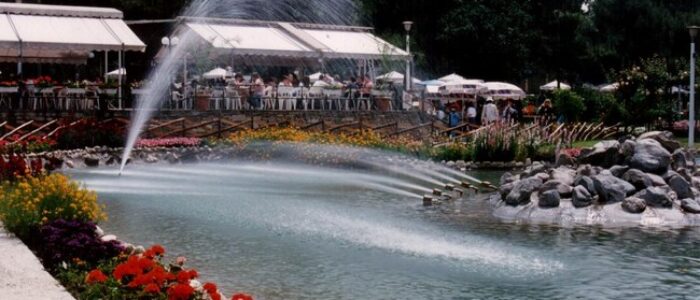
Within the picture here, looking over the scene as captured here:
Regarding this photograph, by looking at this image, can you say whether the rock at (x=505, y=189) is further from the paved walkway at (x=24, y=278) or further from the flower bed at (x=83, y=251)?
the paved walkway at (x=24, y=278)

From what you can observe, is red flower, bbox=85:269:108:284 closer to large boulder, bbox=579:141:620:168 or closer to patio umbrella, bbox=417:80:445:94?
large boulder, bbox=579:141:620:168

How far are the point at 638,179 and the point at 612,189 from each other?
0.66m

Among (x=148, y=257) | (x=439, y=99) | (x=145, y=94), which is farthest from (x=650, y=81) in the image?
(x=148, y=257)

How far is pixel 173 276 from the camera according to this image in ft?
28.0

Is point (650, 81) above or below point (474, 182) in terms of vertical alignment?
above

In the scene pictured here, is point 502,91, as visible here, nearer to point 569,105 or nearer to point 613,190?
point 569,105

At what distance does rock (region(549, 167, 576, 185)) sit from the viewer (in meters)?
18.0

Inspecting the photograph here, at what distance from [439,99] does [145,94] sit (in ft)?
59.6

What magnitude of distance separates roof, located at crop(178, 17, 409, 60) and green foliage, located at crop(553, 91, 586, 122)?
6.75 m

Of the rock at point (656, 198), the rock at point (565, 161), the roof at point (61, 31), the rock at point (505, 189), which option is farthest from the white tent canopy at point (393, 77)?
the rock at point (656, 198)

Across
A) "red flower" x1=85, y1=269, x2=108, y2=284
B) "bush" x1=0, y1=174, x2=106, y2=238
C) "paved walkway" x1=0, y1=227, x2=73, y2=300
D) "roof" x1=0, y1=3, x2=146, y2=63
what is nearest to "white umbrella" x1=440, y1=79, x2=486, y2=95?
"roof" x1=0, y1=3, x2=146, y2=63

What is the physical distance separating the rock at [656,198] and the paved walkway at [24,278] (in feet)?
34.5

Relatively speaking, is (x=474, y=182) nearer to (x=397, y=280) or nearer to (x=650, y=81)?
(x=397, y=280)

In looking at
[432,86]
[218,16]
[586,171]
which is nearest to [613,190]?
[586,171]
